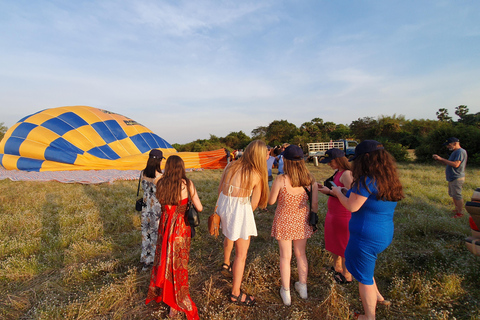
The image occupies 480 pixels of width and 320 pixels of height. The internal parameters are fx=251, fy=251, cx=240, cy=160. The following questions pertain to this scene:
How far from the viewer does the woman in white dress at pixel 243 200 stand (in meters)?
2.37

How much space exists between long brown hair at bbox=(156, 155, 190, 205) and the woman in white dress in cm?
46

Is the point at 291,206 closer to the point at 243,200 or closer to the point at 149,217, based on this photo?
the point at 243,200

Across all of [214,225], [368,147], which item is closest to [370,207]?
[368,147]

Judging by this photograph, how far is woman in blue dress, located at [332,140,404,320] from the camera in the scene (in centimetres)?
189

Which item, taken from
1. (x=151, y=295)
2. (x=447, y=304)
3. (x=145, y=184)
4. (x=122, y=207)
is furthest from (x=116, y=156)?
(x=447, y=304)

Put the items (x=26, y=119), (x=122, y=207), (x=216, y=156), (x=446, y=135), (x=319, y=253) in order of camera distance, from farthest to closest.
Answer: (x=446, y=135)
(x=216, y=156)
(x=26, y=119)
(x=122, y=207)
(x=319, y=253)

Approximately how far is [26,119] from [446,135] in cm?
1961

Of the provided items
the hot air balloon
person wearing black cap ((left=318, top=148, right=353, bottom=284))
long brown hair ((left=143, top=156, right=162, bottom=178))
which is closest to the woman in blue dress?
person wearing black cap ((left=318, top=148, right=353, bottom=284))

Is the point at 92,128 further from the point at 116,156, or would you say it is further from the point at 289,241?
the point at 289,241

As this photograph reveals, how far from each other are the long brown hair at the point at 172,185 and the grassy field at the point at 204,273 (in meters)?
0.97

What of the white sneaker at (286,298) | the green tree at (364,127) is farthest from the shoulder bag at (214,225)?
the green tree at (364,127)

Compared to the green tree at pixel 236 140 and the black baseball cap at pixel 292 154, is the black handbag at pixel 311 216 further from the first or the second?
the green tree at pixel 236 140

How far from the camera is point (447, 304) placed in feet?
7.69

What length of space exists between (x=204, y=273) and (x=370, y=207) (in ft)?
6.87
